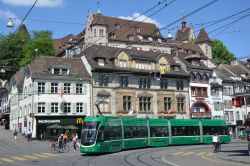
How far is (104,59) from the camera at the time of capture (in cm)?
5616

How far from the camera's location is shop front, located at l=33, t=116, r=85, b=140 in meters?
50.1

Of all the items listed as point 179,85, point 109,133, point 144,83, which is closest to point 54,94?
point 144,83

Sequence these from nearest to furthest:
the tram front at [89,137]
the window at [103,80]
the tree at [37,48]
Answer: the tram front at [89,137], the window at [103,80], the tree at [37,48]

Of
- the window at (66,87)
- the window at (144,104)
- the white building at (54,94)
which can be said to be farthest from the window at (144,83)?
the window at (66,87)

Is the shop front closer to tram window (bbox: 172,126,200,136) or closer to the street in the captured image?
tram window (bbox: 172,126,200,136)

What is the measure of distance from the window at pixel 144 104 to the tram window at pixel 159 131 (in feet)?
56.1

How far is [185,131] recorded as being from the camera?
42781 millimetres

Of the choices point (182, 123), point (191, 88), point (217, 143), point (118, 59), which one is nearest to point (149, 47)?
point (191, 88)

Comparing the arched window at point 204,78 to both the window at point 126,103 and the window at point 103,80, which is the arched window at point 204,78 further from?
the window at point 103,80

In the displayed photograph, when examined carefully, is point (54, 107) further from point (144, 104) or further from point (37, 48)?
point (37, 48)

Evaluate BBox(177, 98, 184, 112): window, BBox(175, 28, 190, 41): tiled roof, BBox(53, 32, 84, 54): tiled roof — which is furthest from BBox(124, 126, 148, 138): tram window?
BBox(175, 28, 190, 41): tiled roof

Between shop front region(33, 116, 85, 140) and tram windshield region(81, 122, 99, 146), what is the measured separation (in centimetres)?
1823

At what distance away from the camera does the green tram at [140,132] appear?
103 feet

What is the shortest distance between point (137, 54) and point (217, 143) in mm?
30037
